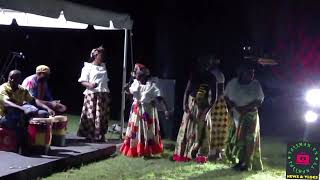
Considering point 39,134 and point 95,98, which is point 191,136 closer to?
point 95,98

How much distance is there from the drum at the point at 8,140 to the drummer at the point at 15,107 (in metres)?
0.10

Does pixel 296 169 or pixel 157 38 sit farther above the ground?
pixel 157 38

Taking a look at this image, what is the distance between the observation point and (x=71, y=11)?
901 centimetres

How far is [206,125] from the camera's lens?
9.31m

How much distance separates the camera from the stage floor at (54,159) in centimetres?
733

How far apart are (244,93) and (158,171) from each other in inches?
72.8

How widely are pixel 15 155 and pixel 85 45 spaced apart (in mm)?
8853

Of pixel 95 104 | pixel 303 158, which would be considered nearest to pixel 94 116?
pixel 95 104

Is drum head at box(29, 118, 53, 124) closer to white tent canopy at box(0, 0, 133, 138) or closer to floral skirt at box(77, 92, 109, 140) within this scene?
white tent canopy at box(0, 0, 133, 138)

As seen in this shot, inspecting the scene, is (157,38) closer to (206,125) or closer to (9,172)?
(206,125)

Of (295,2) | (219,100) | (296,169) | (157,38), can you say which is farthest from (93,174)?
(295,2)

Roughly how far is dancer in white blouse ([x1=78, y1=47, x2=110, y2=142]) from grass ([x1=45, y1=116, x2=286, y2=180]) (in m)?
0.82

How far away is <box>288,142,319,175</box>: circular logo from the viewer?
5.39 meters

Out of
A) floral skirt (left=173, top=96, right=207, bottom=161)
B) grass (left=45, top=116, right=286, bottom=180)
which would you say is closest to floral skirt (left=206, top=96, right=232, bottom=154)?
floral skirt (left=173, top=96, right=207, bottom=161)
